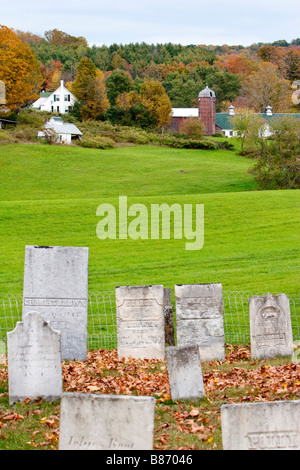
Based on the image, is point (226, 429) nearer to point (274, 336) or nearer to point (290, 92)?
point (274, 336)

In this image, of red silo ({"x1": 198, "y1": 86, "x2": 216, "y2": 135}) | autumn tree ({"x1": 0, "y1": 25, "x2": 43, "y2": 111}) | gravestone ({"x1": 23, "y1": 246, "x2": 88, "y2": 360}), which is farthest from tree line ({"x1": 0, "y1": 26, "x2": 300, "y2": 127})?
gravestone ({"x1": 23, "y1": 246, "x2": 88, "y2": 360})

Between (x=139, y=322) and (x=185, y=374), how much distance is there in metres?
4.38

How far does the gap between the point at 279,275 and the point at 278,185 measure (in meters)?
34.5

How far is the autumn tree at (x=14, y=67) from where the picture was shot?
78125mm

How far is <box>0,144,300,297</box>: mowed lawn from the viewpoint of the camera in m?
25.3

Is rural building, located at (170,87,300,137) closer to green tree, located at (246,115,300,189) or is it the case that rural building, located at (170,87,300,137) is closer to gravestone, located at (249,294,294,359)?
green tree, located at (246,115,300,189)

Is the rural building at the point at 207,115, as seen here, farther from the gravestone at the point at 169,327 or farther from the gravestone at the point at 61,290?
the gravestone at the point at 61,290

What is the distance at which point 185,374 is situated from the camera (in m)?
10.9

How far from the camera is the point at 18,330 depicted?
11.1 meters

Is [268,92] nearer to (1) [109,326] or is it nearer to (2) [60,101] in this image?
(2) [60,101]

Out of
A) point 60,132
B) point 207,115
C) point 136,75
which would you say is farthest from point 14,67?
point 136,75

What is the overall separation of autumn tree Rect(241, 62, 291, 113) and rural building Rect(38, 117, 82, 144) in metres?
48.3

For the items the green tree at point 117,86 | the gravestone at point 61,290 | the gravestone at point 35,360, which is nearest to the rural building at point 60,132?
the green tree at point 117,86

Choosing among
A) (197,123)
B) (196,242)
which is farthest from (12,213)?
(197,123)
